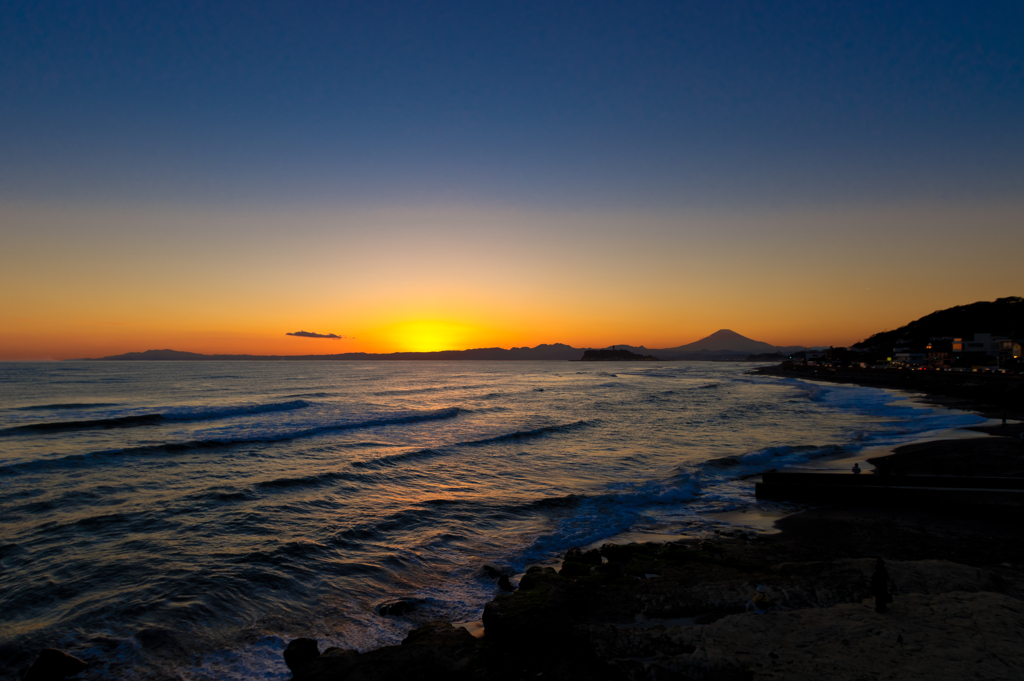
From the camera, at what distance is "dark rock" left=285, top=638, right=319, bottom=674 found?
322 inches

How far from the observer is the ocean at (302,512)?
10.0 m

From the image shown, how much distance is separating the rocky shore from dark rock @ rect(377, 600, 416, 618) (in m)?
1.44

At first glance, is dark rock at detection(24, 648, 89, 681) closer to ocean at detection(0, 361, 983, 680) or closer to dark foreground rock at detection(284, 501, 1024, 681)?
ocean at detection(0, 361, 983, 680)

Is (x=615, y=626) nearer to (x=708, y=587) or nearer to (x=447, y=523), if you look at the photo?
(x=708, y=587)

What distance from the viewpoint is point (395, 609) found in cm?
1046

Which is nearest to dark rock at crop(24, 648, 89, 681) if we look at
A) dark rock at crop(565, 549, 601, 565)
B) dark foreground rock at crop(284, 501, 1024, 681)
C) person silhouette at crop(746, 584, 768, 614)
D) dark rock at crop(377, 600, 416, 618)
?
dark foreground rock at crop(284, 501, 1024, 681)

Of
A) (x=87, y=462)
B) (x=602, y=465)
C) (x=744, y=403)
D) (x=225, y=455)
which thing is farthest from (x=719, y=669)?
(x=744, y=403)

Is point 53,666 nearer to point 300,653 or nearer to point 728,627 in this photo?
point 300,653

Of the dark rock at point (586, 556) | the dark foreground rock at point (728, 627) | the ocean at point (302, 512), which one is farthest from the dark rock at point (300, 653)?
the dark rock at point (586, 556)

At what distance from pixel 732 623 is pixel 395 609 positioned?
261 inches

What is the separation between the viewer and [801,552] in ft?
41.4

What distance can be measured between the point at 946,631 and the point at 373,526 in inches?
567

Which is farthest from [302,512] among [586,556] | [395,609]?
[586,556]

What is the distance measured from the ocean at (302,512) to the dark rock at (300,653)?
34 cm
